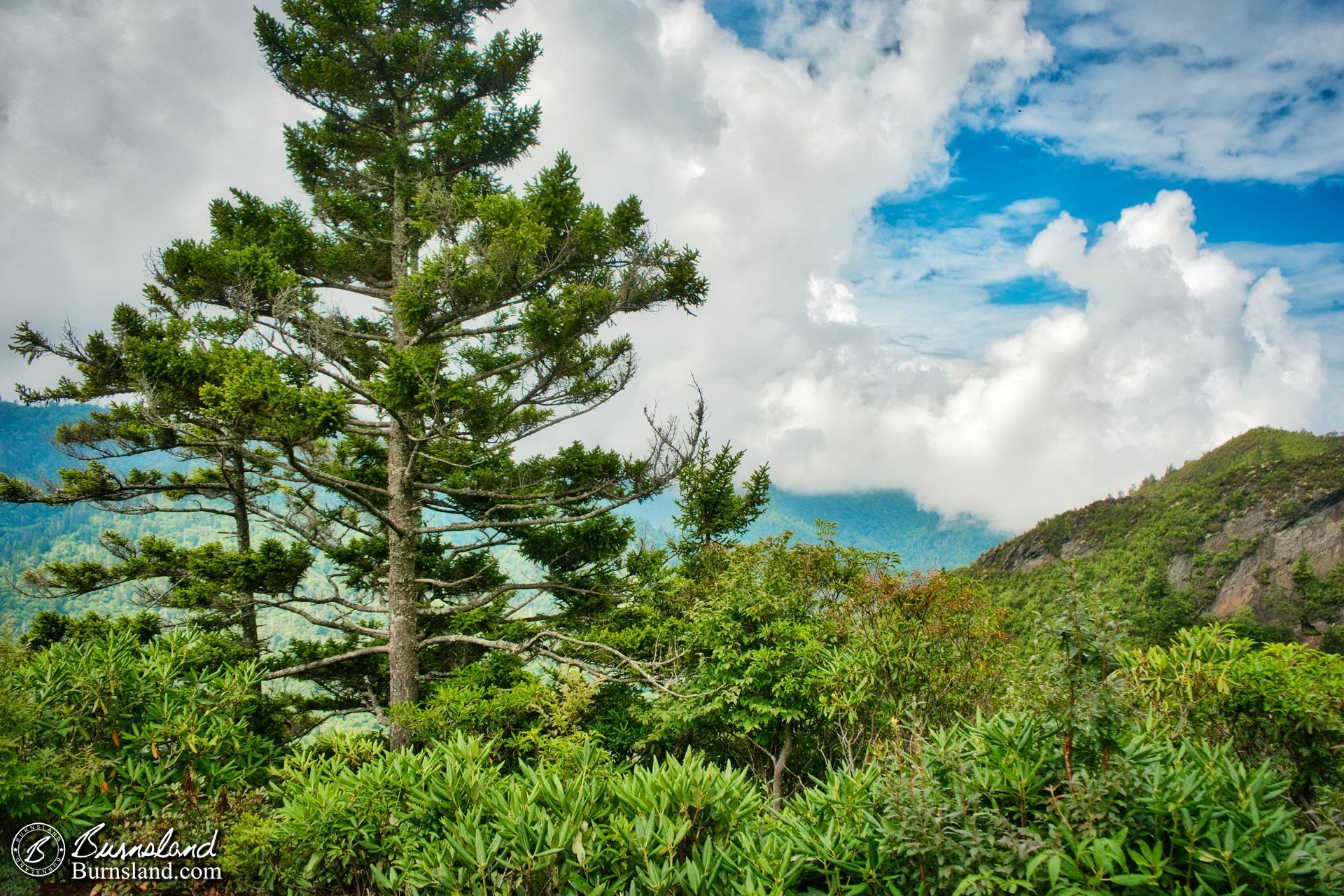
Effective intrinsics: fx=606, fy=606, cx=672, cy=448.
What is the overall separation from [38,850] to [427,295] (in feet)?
21.2

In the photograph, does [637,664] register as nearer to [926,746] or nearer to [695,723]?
[695,723]

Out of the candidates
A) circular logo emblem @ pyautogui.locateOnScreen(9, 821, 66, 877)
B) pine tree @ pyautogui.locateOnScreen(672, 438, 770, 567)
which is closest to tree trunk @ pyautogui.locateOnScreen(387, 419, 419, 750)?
circular logo emblem @ pyautogui.locateOnScreen(9, 821, 66, 877)

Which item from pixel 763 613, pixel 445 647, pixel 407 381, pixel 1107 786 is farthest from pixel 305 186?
pixel 1107 786

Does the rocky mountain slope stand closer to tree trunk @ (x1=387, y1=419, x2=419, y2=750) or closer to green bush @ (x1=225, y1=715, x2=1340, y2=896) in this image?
tree trunk @ (x1=387, y1=419, x2=419, y2=750)

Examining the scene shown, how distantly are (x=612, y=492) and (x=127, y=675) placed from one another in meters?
5.59

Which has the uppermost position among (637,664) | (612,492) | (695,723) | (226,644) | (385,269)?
(385,269)

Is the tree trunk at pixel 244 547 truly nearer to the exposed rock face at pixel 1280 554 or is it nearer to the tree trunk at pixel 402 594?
the tree trunk at pixel 402 594

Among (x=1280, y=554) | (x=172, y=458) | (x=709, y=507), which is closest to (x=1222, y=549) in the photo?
(x=1280, y=554)

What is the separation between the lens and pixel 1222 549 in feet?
180

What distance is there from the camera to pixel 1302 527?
5209 cm

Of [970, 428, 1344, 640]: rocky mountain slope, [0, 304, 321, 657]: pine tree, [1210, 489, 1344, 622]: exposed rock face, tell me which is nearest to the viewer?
[0, 304, 321, 657]: pine tree

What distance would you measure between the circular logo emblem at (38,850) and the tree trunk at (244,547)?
4274 millimetres

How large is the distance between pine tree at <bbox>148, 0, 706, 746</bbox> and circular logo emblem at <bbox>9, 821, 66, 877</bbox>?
3.30 metres

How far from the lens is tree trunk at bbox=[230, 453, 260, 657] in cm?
949
